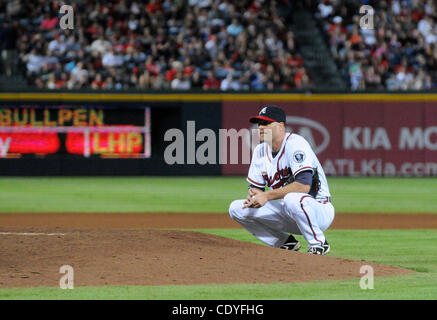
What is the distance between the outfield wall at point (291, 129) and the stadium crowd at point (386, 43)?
0.99 m

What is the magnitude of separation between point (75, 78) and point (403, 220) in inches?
471

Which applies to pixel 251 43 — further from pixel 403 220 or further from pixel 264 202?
pixel 264 202

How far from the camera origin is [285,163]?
8172 mm

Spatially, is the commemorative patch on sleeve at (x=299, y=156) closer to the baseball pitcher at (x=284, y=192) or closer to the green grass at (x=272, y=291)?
the baseball pitcher at (x=284, y=192)

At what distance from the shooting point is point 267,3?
2622 centimetres

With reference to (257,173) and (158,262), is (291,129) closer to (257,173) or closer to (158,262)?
(257,173)

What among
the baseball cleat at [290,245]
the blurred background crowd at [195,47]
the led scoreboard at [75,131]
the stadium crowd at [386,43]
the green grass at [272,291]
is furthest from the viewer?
the stadium crowd at [386,43]

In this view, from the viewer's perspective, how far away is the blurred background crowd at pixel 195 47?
75.0ft

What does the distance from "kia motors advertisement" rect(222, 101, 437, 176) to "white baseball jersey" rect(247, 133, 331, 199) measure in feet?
48.0

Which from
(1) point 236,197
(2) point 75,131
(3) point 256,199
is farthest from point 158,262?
(2) point 75,131

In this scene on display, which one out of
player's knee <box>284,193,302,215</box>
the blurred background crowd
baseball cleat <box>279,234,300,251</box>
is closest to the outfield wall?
the blurred background crowd

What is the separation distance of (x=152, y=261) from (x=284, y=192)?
1548mm

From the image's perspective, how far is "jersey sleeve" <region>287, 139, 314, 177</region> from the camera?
26.1 feet

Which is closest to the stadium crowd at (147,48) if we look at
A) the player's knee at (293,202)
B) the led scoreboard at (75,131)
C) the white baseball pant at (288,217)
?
the led scoreboard at (75,131)
